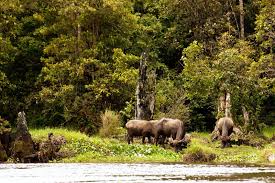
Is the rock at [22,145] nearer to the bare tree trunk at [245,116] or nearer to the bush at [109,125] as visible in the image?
the bush at [109,125]

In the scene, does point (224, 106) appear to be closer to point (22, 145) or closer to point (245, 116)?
point (245, 116)

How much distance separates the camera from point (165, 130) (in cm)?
3809

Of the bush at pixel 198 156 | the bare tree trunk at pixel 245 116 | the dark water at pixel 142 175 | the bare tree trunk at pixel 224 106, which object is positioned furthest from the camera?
the bare tree trunk at pixel 245 116

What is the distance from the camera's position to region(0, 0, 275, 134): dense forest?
4678 centimetres

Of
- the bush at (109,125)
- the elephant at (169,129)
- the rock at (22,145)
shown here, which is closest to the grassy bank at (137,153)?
the rock at (22,145)

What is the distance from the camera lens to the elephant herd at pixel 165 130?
3766cm

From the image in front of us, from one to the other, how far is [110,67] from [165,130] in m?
12.8

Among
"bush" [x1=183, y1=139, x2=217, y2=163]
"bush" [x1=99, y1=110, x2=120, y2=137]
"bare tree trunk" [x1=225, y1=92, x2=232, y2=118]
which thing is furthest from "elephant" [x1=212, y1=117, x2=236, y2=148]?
"bush" [x1=183, y1=139, x2=217, y2=163]

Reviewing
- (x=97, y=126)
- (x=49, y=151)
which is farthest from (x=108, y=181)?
(x=97, y=126)

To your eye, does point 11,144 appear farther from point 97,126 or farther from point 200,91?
point 200,91

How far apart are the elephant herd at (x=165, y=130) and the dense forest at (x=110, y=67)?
5.19 metres

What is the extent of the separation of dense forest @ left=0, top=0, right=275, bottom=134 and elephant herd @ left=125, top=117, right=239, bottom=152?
5.19 meters

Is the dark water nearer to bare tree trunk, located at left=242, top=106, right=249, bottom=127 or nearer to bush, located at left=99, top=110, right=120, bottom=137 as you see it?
bush, located at left=99, top=110, right=120, bottom=137

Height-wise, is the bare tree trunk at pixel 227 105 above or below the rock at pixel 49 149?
above
